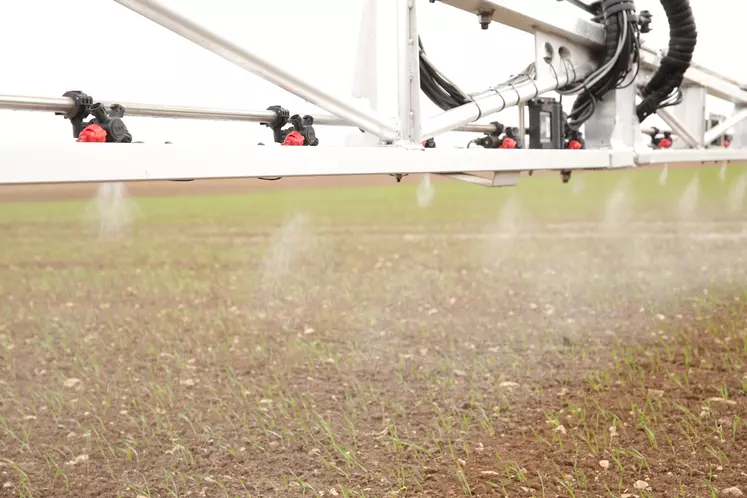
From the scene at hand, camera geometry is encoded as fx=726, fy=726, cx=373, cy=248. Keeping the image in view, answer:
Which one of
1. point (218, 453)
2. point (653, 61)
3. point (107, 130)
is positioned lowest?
point (218, 453)

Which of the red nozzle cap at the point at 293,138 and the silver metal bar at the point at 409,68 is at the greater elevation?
the silver metal bar at the point at 409,68

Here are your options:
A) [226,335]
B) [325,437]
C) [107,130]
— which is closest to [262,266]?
[226,335]

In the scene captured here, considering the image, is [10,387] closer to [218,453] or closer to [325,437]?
[218,453]

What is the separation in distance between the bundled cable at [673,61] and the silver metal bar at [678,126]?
0.14 m

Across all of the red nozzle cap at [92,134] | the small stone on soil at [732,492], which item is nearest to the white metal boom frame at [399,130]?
the red nozzle cap at [92,134]

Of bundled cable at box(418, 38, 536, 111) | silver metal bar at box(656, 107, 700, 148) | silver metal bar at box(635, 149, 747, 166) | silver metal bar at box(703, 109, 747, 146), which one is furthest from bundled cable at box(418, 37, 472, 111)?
silver metal bar at box(703, 109, 747, 146)

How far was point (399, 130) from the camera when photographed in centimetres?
323

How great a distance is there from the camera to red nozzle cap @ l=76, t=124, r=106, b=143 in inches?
93.4

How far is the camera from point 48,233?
43.6ft

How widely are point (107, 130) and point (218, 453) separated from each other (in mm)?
2325

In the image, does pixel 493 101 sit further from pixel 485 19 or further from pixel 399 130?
pixel 399 130

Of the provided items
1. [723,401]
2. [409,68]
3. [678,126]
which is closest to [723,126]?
[678,126]

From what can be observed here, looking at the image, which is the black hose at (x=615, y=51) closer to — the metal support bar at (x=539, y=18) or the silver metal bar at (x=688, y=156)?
the metal support bar at (x=539, y=18)

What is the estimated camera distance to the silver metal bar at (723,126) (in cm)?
635
